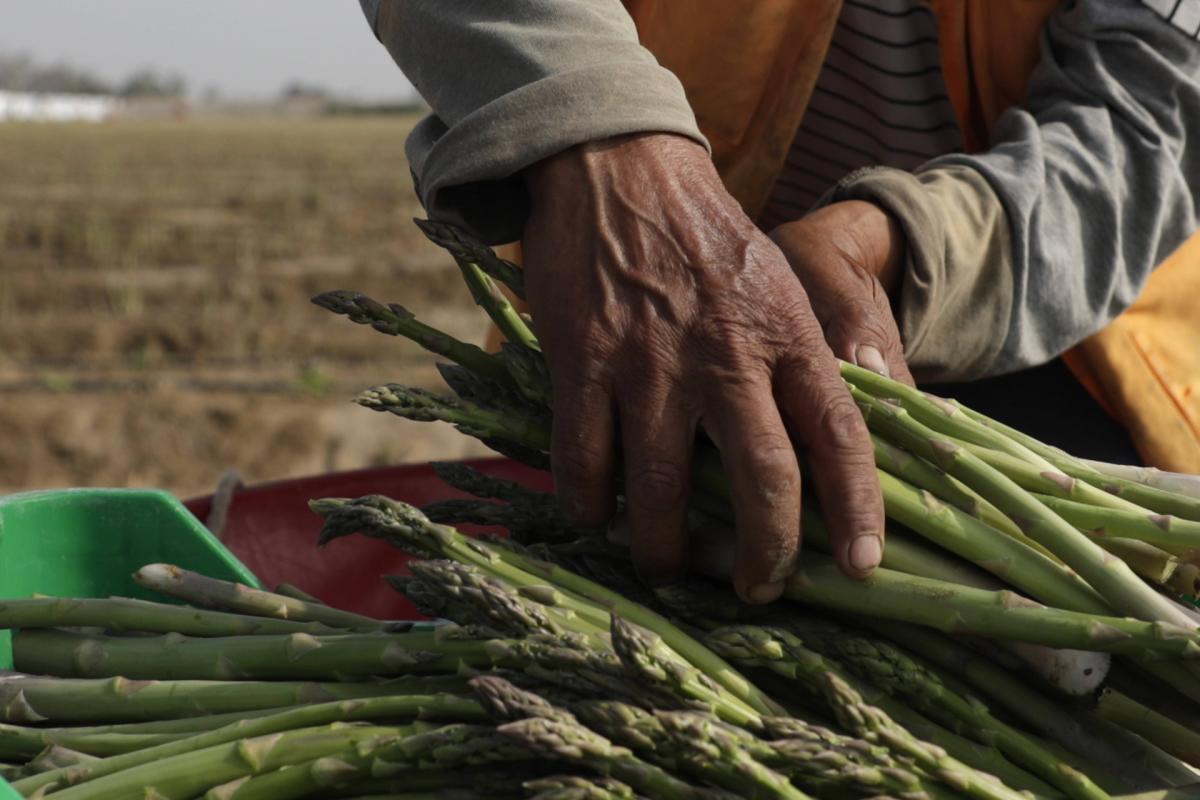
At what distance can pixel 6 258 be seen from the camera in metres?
11.9

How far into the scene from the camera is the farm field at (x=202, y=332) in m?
6.11

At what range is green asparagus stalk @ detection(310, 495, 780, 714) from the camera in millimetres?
1294

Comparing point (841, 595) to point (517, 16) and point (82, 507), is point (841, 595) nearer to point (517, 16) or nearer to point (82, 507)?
point (517, 16)

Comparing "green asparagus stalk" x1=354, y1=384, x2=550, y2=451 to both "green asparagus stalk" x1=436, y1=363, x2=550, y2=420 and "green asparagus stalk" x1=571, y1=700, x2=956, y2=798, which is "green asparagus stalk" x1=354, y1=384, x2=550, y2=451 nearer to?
"green asparagus stalk" x1=436, y1=363, x2=550, y2=420

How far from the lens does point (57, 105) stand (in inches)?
3654

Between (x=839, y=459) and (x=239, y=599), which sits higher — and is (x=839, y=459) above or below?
above

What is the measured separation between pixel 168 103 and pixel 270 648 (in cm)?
10867

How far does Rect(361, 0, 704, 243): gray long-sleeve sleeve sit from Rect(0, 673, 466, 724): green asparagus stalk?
62cm

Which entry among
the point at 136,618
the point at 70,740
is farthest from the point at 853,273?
the point at 70,740

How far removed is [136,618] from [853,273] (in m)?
1.11

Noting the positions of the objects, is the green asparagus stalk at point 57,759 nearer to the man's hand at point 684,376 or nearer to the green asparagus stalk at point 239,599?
the green asparagus stalk at point 239,599

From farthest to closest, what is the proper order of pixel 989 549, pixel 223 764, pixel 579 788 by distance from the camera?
pixel 989 549
pixel 223 764
pixel 579 788

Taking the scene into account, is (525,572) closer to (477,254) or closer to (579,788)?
(579,788)

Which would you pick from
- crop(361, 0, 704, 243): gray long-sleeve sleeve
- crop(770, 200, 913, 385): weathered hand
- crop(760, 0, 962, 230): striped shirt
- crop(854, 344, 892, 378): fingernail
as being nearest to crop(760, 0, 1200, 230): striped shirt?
crop(760, 0, 962, 230): striped shirt
